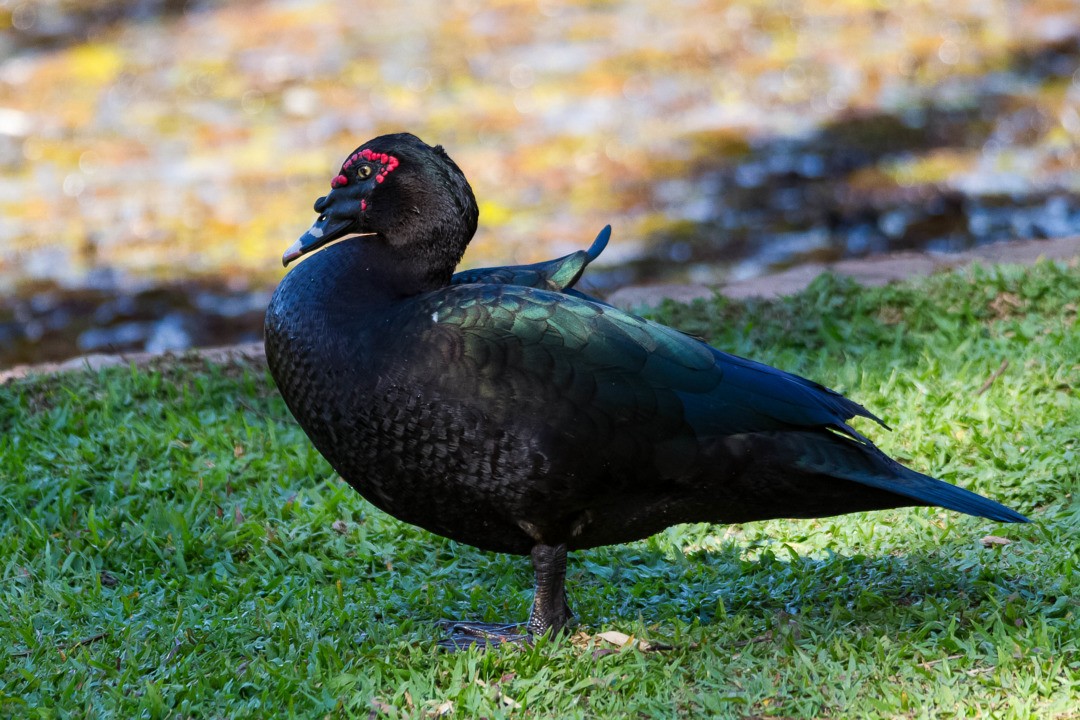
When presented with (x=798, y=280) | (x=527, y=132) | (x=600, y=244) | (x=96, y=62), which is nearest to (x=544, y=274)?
(x=600, y=244)

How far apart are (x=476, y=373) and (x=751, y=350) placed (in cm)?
218

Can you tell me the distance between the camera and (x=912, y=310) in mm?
4996

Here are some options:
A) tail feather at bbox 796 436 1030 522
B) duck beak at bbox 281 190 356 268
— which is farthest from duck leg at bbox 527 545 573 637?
duck beak at bbox 281 190 356 268

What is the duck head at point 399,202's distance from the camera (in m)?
3.14

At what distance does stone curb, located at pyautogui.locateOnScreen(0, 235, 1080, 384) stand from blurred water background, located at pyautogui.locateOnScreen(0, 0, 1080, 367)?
109 centimetres

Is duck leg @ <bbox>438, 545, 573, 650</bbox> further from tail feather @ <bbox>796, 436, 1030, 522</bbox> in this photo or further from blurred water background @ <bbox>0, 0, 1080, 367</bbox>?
blurred water background @ <bbox>0, 0, 1080, 367</bbox>

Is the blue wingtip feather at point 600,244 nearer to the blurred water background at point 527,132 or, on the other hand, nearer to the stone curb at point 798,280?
the stone curb at point 798,280

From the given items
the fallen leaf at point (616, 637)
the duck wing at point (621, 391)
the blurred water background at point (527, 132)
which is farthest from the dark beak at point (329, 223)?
the blurred water background at point (527, 132)

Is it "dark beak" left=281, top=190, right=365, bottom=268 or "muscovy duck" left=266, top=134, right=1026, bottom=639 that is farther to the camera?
"dark beak" left=281, top=190, right=365, bottom=268

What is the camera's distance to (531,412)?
2.90 meters

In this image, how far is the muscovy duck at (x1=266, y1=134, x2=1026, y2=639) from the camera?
2908 millimetres

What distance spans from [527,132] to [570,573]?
5681 mm

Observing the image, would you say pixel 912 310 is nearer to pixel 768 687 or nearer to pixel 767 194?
pixel 768 687

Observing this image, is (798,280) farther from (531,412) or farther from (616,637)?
(531,412)
